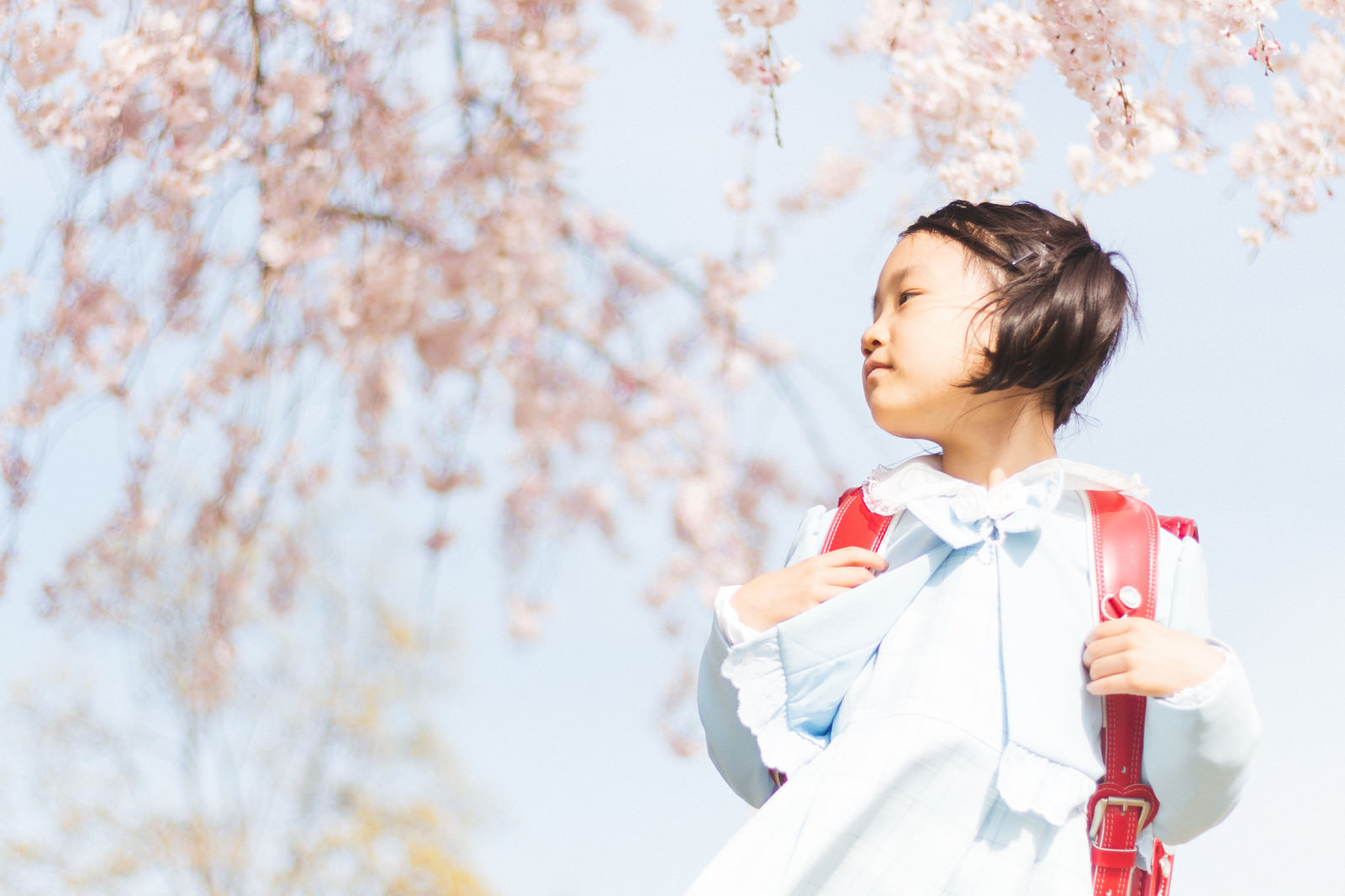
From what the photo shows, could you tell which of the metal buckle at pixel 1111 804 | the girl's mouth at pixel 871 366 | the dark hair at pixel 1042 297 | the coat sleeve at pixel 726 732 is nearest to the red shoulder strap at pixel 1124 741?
the metal buckle at pixel 1111 804

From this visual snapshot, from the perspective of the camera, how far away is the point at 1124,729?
1.38m

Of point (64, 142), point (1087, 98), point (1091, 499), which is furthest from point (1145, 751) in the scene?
point (64, 142)

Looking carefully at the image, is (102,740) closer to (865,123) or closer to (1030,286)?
(865,123)

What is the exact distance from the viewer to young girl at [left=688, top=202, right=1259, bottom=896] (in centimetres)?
131

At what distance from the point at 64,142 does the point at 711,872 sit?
253cm

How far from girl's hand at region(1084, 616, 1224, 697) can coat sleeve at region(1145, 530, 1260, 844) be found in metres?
0.02

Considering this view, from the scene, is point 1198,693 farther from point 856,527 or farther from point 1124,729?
point 856,527

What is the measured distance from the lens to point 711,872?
1304 mm

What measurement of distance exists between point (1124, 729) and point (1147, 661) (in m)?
0.13

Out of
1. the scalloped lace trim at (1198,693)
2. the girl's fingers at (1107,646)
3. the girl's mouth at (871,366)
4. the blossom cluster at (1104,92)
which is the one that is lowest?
the scalloped lace trim at (1198,693)

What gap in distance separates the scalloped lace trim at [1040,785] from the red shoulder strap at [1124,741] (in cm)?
5

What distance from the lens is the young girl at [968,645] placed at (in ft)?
4.29

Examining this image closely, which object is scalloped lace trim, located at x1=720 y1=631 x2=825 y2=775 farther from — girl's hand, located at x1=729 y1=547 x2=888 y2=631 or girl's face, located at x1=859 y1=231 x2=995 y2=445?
girl's face, located at x1=859 y1=231 x2=995 y2=445

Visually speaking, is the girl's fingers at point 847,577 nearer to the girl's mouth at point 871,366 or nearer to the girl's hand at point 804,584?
the girl's hand at point 804,584
